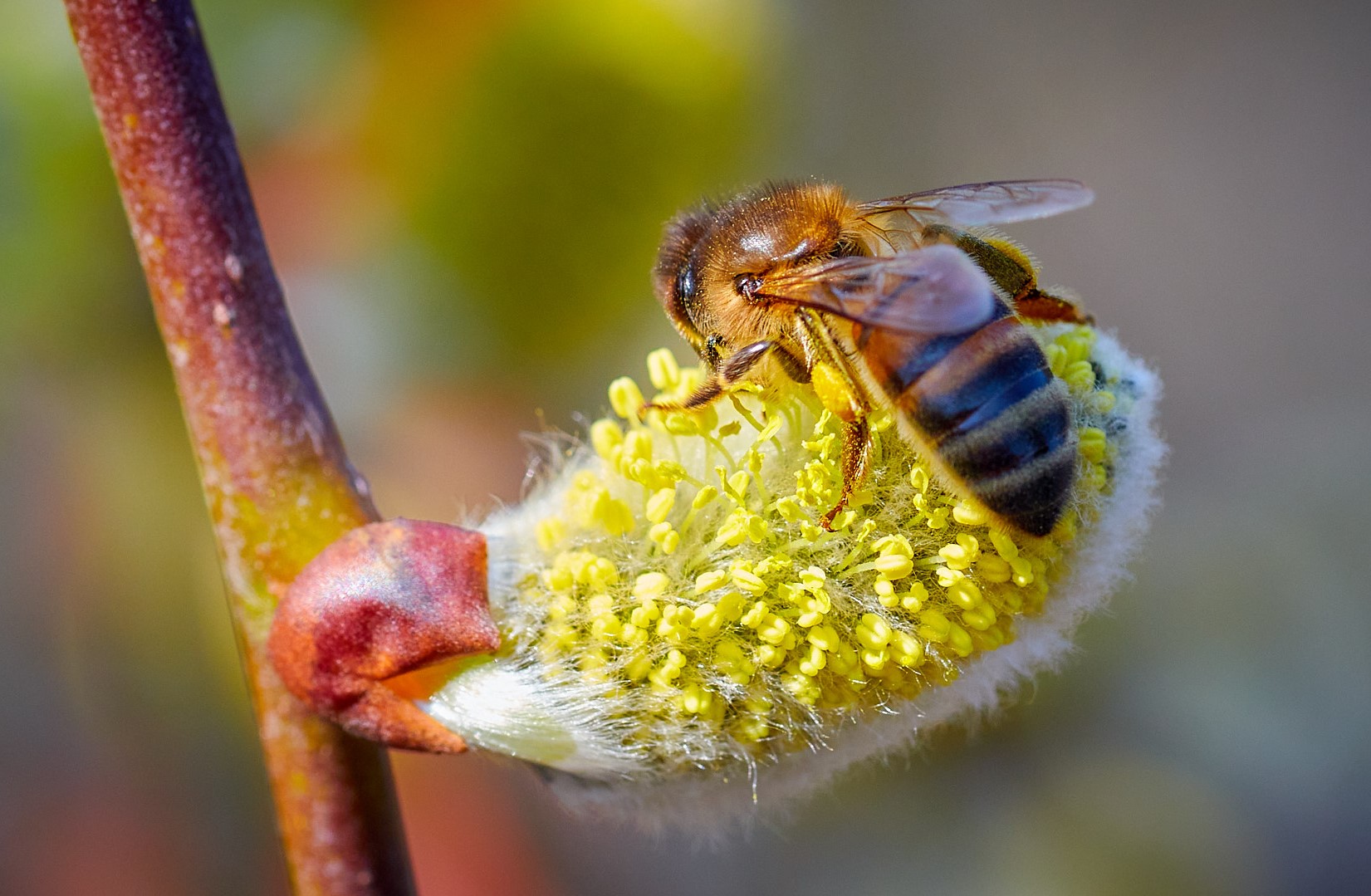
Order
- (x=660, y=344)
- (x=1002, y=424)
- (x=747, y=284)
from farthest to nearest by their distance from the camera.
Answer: (x=660, y=344), (x=747, y=284), (x=1002, y=424)

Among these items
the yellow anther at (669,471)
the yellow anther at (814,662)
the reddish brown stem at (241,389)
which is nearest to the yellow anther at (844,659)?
the yellow anther at (814,662)

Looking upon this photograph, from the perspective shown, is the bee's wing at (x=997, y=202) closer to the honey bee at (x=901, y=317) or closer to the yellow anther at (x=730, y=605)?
the honey bee at (x=901, y=317)

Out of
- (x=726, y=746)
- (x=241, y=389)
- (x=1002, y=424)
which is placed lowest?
(x=726, y=746)

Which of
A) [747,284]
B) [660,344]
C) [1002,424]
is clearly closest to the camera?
[1002,424]

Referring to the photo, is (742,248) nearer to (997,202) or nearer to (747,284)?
(747,284)

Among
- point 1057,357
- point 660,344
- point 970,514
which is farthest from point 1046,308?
point 660,344

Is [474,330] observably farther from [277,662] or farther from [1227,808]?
[1227,808]
